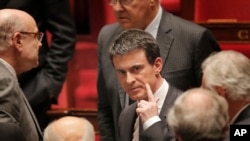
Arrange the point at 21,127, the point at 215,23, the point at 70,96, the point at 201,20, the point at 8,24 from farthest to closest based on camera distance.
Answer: the point at 70,96
the point at 201,20
the point at 215,23
the point at 8,24
the point at 21,127

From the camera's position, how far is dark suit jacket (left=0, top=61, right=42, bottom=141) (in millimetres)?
1955

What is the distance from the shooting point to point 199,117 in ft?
5.46

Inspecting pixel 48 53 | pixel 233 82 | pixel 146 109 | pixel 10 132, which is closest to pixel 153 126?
pixel 146 109

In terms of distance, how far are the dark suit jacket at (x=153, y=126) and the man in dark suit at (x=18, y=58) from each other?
0.27 m

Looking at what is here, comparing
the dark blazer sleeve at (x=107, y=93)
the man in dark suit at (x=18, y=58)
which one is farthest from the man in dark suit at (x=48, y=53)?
the man in dark suit at (x=18, y=58)

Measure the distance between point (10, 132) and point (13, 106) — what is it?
0.16 meters

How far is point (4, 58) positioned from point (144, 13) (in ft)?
1.64

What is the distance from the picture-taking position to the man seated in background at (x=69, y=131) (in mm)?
1952

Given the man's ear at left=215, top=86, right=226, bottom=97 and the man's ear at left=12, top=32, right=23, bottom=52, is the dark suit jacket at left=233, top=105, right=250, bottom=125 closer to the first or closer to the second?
the man's ear at left=215, top=86, right=226, bottom=97

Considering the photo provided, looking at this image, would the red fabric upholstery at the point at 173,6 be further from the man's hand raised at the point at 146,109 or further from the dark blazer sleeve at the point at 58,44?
the man's hand raised at the point at 146,109

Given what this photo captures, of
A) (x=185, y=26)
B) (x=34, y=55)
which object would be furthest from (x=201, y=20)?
(x=34, y=55)

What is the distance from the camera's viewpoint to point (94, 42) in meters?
3.78

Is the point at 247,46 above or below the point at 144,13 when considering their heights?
below

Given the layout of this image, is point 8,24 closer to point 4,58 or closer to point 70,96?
point 4,58
